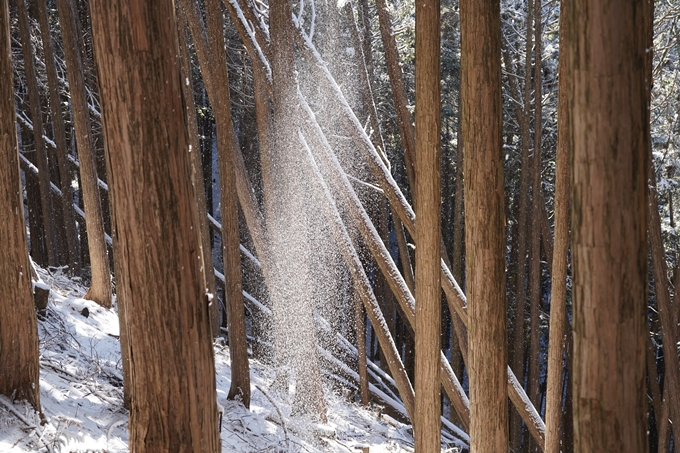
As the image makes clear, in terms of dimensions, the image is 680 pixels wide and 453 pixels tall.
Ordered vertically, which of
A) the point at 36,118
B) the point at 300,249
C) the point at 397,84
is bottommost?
the point at 300,249

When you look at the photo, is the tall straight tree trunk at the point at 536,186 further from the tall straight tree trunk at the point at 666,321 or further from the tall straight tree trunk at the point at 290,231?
the tall straight tree trunk at the point at 290,231

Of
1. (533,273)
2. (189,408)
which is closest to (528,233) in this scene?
(533,273)

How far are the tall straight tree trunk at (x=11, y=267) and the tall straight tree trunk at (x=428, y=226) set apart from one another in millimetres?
2770

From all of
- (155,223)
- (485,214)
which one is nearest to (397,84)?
(485,214)

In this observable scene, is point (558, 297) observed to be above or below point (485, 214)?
below

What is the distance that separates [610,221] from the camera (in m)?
2.00

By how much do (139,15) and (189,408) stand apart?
1.78 m

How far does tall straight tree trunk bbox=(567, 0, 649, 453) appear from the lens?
6.40ft

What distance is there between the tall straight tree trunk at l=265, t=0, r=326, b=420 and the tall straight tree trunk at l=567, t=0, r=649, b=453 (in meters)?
4.93

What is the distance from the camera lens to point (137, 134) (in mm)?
2695

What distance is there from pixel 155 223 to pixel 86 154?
5.42 metres

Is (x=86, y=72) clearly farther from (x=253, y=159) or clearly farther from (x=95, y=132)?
(x=253, y=159)

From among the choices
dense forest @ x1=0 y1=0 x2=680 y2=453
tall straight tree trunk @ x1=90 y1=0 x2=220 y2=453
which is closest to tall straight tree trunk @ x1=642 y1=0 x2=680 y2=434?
dense forest @ x1=0 y1=0 x2=680 y2=453

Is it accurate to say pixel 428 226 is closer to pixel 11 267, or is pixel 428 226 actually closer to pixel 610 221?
pixel 610 221
